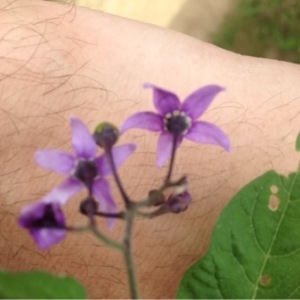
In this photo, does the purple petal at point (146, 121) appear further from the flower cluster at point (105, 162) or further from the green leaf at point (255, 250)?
the green leaf at point (255, 250)

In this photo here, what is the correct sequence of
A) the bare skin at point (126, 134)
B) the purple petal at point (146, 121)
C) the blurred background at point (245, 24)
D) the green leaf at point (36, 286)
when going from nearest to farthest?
the green leaf at point (36, 286) < the purple petal at point (146, 121) < the bare skin at point (126, 134) < the blurred background at point (245, 24)

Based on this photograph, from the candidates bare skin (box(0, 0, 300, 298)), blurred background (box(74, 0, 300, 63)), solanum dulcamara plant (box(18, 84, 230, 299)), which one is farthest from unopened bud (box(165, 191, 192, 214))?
blurred background (box(74, 0, 300, 63))

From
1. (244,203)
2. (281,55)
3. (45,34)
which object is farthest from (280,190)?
(281,55)

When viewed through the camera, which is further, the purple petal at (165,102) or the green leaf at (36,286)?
the purple petal at (165,102)

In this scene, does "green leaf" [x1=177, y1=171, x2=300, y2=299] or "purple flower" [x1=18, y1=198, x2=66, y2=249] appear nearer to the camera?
"purple flower" [x1=18, y1=198, x2=66, y2=249]

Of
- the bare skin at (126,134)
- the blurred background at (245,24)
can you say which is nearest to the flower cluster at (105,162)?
the bare skin at (126,134)

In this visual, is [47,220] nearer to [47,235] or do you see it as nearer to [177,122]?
[47,235]

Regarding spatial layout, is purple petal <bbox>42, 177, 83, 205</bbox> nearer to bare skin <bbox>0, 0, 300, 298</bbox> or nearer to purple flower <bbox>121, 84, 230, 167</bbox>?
purple flower <bbox>121, 84, 230, 167</bbox>

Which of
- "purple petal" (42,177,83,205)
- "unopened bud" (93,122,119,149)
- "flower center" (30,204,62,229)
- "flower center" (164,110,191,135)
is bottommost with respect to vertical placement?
"flower center" (30,204,62,229)
